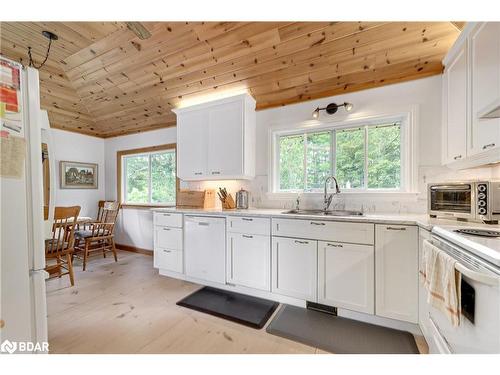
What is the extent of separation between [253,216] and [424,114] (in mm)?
2103

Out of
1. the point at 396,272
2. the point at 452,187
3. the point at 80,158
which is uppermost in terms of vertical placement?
the point at 80,158

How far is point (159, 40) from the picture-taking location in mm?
2441

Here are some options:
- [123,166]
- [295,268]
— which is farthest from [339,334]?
[123,166]

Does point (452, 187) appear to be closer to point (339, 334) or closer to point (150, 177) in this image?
point (339, 334)

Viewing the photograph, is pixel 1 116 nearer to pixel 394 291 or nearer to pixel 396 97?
pixel 394 291

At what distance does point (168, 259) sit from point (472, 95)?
3538 mm

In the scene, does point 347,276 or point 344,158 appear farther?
point 344,158

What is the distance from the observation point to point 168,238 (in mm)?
2975


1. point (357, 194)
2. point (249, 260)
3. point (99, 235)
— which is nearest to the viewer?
point (249, 260)

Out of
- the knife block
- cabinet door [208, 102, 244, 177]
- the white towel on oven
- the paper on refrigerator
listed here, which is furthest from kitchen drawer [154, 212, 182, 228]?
the white towel on oven
